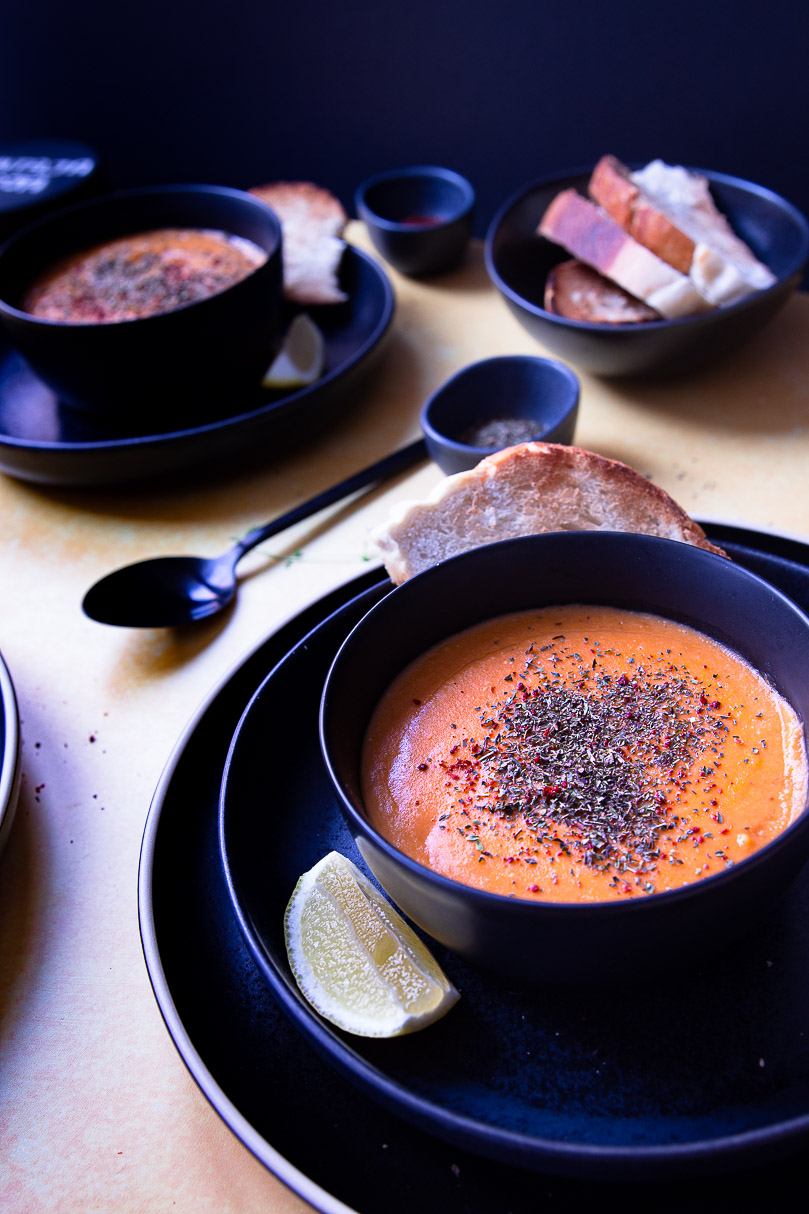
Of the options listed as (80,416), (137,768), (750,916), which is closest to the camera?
(750,916)

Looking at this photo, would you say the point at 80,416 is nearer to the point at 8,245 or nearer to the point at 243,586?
the point at 8,245

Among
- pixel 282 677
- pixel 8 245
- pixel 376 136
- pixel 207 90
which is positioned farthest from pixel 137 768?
pixel 207 90

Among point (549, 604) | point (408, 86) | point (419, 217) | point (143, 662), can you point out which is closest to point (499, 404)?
point (549, 604)

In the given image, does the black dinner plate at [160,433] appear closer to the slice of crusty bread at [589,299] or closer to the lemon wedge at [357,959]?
the slice of crusty bread at [589,299]

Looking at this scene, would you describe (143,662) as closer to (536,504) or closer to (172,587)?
(172,587)

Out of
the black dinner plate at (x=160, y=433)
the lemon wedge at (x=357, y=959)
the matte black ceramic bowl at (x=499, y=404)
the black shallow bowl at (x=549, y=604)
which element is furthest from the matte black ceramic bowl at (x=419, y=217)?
the lemon wedge at (x=357, y=959)

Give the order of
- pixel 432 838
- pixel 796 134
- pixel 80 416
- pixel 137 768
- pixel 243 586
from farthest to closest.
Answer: pixel 796 134, pixel 80 416, pixel 243 586, pixel 137 768, pixel 432 838
